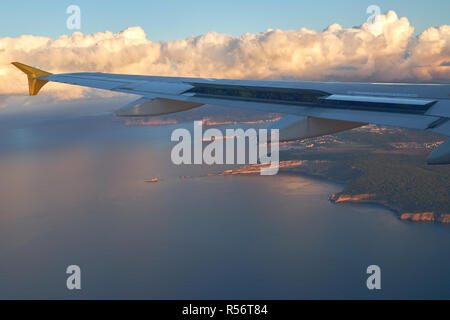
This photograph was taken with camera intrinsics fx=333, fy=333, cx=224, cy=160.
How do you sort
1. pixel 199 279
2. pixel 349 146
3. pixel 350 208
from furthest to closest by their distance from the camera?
1. pixel 349 146
2. pixel 350 208
3. pixel 199 279

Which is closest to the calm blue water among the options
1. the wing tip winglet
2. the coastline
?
the coastline

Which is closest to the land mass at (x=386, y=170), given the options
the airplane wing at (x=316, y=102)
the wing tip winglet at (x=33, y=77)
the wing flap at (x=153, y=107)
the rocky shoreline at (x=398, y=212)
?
the rocky shoreline at (x=398, y=212)

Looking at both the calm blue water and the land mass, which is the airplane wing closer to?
the calm blue water

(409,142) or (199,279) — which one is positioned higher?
(409,142)

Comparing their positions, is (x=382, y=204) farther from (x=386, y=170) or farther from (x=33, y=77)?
(x=33, y=77)

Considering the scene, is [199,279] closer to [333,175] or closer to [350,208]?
[350,208]

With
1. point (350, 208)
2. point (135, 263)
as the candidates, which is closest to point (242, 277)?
point (135, 263)
